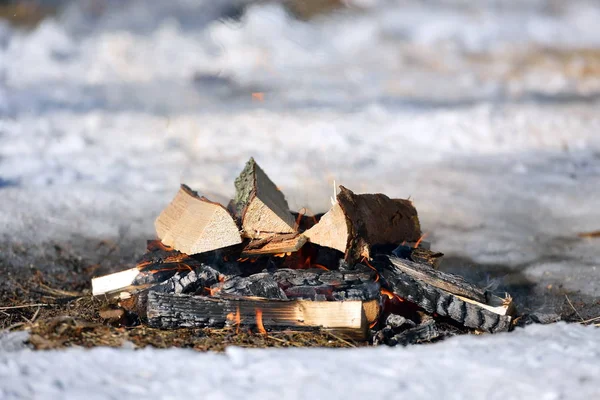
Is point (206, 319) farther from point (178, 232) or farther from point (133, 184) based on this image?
point (133, 184)

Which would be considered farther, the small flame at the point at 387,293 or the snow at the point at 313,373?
the small flame at the point at 387,293

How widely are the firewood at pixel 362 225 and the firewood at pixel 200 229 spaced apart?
0.41m

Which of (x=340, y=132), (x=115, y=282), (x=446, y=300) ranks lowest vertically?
(x=340, y=132)

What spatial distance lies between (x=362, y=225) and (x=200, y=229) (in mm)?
822

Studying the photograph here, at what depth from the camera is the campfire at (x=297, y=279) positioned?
10.3 feet

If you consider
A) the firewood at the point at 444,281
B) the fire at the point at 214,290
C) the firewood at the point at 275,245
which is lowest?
the fire at the point at 214,290

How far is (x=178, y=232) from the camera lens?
352 cm

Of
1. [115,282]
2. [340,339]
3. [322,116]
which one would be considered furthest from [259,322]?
[322,116]

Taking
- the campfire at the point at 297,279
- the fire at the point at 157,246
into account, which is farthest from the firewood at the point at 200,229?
the fire at the point at 157,246

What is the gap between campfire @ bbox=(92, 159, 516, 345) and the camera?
3.14 m

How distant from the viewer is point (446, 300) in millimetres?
3277

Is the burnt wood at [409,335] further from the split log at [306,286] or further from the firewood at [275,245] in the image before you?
the firewood at [275,245]

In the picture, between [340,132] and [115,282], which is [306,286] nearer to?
[115,282]

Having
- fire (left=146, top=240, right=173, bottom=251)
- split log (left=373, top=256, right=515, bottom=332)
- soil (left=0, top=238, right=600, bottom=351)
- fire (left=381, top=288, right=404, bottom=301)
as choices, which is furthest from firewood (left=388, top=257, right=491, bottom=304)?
fire (left=146, top=240, right=173, bottom=251)
